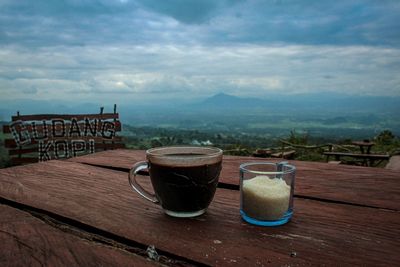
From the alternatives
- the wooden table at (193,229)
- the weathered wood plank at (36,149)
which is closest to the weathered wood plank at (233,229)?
the wooden table at (193,229)

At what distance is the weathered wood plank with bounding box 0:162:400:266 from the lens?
632mm

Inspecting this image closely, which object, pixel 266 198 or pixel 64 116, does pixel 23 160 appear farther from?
pixel 266 198

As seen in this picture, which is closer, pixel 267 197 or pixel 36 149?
pixel 267 197

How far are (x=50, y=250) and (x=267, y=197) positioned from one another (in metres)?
0.45

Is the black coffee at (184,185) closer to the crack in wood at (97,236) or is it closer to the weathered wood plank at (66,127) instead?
the crack in wood at (97,236)

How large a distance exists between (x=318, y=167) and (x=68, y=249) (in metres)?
1.06

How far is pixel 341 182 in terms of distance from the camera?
1.18 metres

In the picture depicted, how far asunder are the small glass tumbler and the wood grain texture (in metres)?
0.24

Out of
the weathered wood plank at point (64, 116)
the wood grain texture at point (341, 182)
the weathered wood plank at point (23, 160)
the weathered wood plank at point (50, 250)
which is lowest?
the weathered wood plank at point (23, 160)

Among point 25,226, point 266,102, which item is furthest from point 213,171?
point 266,102

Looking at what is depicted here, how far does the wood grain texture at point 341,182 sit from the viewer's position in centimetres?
100

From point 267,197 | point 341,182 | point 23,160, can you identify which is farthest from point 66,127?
point 267,197

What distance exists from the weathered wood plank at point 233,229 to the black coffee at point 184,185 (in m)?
0.04

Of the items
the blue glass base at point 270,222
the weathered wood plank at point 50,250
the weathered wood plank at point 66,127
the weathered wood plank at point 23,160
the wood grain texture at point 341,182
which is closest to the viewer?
the weathered wood plank at point 50,250
